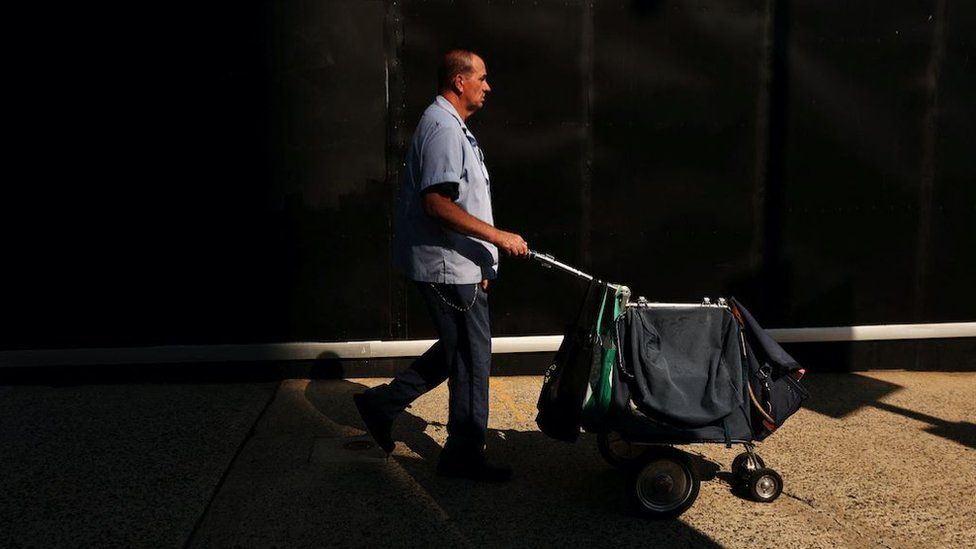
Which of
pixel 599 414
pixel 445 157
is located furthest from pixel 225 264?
pixel 599 414

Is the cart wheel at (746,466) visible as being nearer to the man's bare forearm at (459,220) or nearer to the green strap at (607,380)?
the green strap at (607,380)

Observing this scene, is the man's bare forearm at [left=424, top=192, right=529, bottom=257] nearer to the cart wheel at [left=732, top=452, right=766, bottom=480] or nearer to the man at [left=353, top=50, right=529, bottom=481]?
the man at [left=353, top=50, right=529, bottom=481]

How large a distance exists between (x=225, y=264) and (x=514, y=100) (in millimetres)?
2245

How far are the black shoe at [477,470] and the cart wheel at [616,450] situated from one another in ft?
1.57

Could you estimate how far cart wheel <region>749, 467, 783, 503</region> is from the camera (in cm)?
427

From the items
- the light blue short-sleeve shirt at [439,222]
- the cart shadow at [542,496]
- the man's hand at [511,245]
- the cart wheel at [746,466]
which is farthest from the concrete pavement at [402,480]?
the man's hand at [511,245]

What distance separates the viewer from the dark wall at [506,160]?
6113 mm

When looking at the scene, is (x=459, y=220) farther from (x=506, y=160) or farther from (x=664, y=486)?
(x=506, y=160)

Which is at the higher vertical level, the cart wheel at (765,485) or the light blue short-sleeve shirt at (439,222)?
the light blue short-sleeve shirt at (439,222)

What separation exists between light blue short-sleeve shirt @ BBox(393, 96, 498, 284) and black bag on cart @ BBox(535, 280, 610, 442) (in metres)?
0.54

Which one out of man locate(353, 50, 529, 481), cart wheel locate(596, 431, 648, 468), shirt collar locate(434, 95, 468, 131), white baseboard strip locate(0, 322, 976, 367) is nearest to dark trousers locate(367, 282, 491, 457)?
man locate(353, 50, 529, 481)

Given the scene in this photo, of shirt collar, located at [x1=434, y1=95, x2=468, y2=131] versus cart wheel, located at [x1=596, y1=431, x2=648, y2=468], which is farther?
cart wheel, located at [x1=596, y1=431, x2=648, y2=468]

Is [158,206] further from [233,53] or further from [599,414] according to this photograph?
[599,414]

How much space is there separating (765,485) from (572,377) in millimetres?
1038
